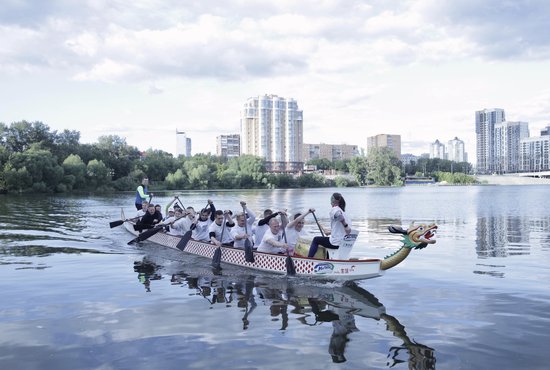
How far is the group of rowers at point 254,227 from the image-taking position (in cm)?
1225

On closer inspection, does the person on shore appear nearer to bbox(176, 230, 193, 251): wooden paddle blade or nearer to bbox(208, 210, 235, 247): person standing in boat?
bbox(208, 210, 235, 247): person standing in boat

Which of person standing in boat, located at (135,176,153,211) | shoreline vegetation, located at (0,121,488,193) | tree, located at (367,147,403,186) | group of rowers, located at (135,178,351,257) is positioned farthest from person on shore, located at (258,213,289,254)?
tree, located at (367,147,403,186)

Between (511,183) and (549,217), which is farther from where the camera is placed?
(511,183)

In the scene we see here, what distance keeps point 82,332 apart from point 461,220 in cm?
2752

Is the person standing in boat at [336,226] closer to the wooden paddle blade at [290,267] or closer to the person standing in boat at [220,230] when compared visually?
the wooden paddle blade at [290,267]

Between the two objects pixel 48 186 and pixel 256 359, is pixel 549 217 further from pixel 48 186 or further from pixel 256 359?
pixel 48 186

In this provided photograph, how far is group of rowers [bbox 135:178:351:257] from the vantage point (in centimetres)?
1225

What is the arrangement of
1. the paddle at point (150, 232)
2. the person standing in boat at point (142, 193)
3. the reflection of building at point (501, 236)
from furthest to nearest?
the person standing in boat at point (142, 193), the paddle at point (150, 232), the reflection of building at point (501, 236)

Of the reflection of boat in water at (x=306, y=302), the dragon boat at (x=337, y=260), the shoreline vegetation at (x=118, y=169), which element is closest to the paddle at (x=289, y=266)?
the dragon boat at (x=337, y=260)

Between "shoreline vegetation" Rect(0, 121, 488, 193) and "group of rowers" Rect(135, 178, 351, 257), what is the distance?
5802 centimetres

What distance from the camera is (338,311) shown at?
985 cm

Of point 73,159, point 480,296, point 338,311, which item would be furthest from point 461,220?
→ point 73,159

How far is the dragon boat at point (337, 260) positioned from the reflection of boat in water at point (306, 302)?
0.30 m

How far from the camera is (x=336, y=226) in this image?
12.2 metres
